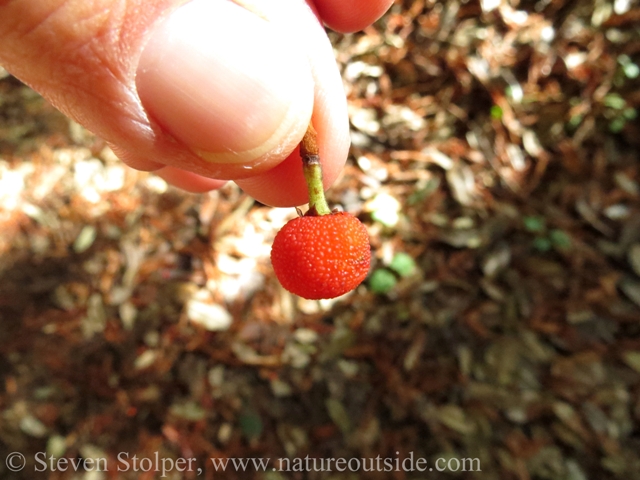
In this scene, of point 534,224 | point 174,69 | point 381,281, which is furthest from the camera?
point 534,224

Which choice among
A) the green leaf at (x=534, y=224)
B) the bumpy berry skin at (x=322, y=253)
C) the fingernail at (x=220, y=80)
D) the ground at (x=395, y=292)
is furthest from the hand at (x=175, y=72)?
the green leaf at (x=534, y=224)

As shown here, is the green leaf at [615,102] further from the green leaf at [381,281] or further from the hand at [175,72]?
the hand at [175,72]

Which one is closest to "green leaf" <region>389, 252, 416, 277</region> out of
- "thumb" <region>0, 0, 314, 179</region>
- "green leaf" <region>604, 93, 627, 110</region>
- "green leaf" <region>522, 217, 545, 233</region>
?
"green leaf" <region>522, 217, 545, 233</region>

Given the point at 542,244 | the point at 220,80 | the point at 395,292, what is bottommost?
the point at 395,292

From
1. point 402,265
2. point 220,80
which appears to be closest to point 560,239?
point 402,265

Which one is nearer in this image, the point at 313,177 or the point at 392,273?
the point at 313,177

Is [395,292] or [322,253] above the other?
[322,253]

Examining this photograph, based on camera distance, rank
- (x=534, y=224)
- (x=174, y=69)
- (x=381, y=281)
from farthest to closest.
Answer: (x=534, y=224)
(x=381, y=281)
(x=174, y=69)

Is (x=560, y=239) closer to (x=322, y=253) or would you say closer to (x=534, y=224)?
Answer: (x=534, y=224)
